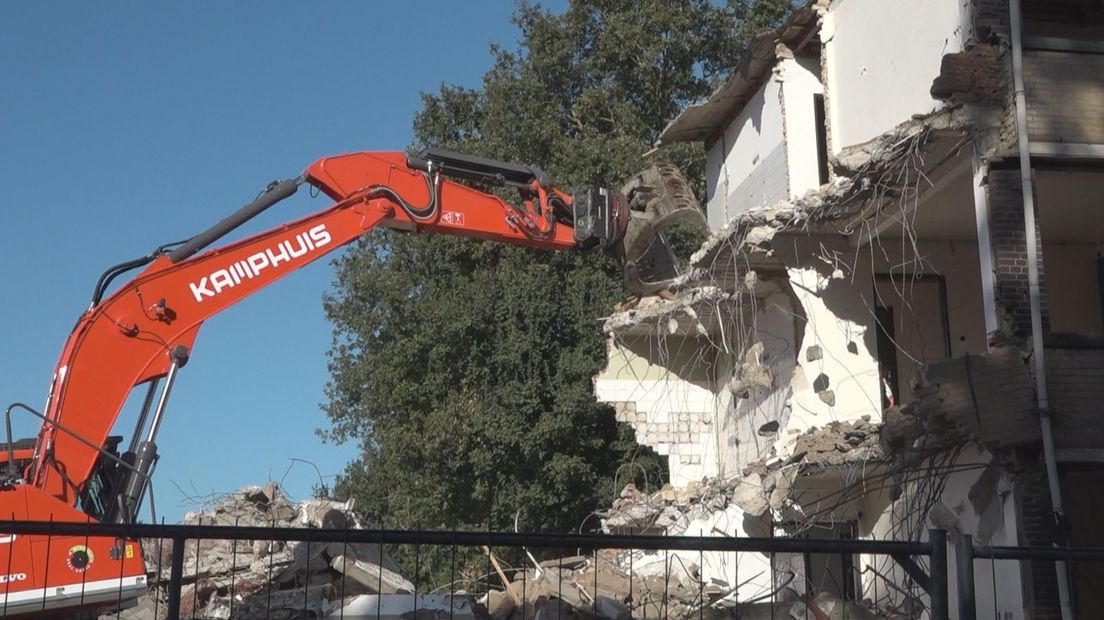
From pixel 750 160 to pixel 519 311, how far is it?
791 centimetres

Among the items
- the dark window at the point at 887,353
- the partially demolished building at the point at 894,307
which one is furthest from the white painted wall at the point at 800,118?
the dark window at the point at 887,353

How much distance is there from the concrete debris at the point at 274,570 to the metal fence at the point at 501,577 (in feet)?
0.08

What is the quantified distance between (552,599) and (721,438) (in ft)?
24.8

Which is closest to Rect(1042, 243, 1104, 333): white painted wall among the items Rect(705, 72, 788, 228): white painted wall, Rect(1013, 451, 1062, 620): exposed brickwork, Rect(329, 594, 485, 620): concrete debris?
Rect(705, 72, 788, 228): white painted wall

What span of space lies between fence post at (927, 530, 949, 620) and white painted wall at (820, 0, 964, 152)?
806 centimetres

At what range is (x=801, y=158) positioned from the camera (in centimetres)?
1591

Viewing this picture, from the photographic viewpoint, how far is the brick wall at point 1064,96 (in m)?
10.7

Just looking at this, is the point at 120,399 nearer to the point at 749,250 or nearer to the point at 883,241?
the point at 749,250

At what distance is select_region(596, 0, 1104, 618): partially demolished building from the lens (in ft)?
33.7

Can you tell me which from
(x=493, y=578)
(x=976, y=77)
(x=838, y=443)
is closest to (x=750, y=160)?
(x=838, y=443)

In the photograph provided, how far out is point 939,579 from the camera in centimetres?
489

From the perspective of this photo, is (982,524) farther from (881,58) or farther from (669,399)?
(669,399)

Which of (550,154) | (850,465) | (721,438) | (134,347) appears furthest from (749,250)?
(550,154)

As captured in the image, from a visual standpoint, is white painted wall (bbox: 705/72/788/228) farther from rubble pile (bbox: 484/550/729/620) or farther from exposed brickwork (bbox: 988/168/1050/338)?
exposed brickwork (bbox: 988/168/1050/338)
